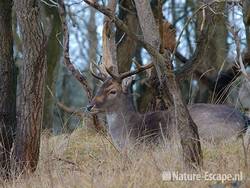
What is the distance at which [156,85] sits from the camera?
9.77 meters

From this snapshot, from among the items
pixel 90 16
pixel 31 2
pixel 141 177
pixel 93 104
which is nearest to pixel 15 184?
pixel 141 177

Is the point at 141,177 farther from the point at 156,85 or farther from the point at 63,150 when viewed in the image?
the point at 156,85

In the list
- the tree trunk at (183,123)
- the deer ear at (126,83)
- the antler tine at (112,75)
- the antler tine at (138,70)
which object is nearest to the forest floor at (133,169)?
the tree trunk at (183,123)

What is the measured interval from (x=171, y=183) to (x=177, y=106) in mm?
794

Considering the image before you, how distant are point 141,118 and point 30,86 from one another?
238 cm

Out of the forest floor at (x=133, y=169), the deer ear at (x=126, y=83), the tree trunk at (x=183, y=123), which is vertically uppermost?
the deer ear at (x=126, y=83)

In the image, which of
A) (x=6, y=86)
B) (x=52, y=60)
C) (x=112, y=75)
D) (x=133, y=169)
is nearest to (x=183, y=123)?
(x=133, y=169)

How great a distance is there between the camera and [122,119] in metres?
8.56

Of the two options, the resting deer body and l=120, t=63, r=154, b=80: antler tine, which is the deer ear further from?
l=120, t=63, r=154, b=80: antler tine

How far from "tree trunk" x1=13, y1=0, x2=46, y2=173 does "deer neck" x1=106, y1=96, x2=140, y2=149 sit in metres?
1.79

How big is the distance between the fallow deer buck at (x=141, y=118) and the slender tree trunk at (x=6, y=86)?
150 cm

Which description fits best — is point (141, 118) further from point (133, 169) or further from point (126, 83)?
point (133, 169)

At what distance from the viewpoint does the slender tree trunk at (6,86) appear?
688 cm

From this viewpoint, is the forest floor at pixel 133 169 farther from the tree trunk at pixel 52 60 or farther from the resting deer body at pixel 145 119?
the tree trunk at pixel 52 60
